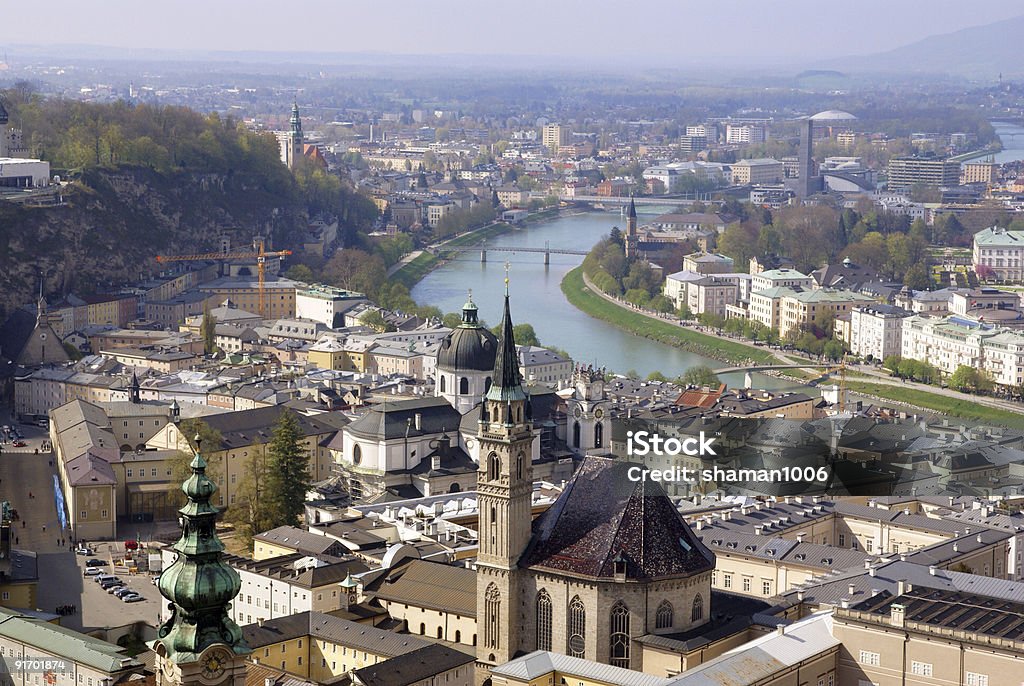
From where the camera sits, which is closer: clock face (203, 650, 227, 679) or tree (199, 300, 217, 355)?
clock face (203, 650, 227, 679)

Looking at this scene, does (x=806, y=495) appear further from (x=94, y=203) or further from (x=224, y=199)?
(x=224, y=199)

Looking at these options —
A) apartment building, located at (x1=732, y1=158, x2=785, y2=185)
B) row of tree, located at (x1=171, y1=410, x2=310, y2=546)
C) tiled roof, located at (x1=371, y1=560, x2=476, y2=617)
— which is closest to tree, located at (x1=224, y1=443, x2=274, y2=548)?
row of tree, located at (x1=171, y1=410, x2=310, y2=546)

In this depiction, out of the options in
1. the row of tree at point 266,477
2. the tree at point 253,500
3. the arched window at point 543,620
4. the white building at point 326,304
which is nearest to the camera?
the arched window at point 543,620

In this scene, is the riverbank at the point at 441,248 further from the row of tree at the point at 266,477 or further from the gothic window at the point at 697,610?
the gothic window at the point at 697,610

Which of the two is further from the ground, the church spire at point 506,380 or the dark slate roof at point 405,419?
the church spire at point 506,380

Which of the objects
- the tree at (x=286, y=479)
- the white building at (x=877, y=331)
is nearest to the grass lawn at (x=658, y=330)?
the white building at (x=877, y=331)

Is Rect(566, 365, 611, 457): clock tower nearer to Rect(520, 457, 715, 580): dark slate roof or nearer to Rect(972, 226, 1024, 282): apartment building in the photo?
Rect(520, 457, 715, 580): dark slate roof
